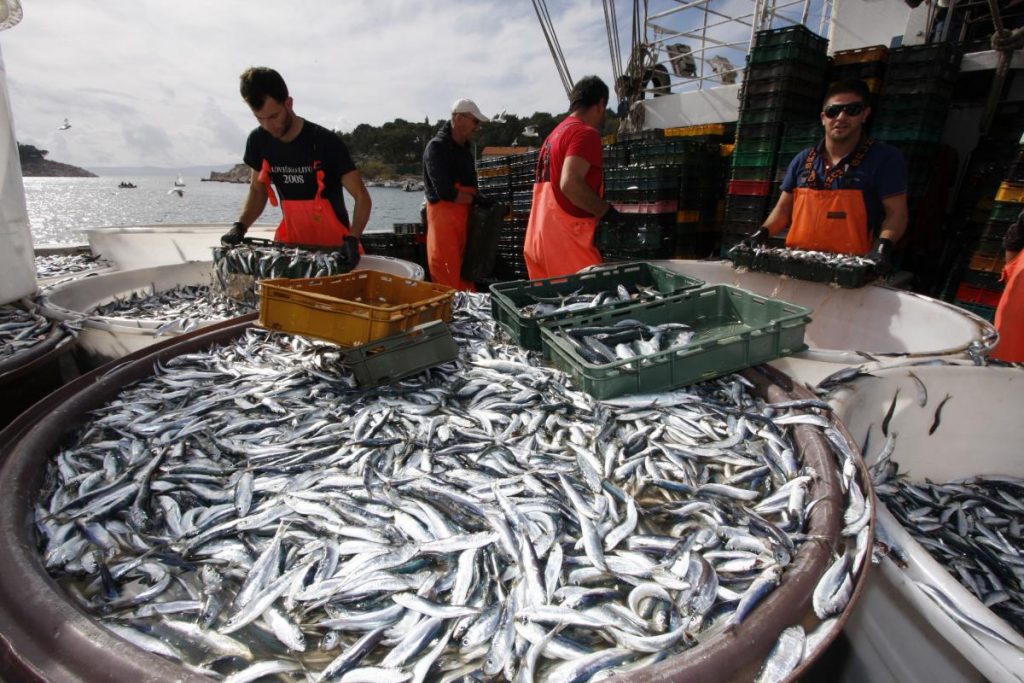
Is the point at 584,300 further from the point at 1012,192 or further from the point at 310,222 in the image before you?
the point at 1012,192

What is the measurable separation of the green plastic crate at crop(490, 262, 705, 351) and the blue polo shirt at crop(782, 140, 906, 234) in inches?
75.0

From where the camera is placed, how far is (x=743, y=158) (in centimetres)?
692

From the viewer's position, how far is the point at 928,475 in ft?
9.12

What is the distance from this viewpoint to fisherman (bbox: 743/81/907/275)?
396 centimetres

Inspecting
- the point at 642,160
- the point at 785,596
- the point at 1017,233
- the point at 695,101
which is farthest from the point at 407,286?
the point at 695,101

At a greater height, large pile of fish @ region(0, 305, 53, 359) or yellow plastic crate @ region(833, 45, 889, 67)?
yellow plastic crate @ region(833, 45, 889, 67)

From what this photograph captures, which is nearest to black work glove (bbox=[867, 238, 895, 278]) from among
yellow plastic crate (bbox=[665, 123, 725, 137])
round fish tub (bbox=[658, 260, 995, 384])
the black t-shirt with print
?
round fish tub (bbox=[658, 260, 995, 384])

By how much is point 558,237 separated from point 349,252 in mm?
2101

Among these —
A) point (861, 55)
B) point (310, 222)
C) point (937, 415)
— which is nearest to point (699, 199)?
point (861, 55)

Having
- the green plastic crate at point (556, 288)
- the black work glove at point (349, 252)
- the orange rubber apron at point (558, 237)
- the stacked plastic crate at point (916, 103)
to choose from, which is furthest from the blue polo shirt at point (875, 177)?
the black work glove at point (349, 252)

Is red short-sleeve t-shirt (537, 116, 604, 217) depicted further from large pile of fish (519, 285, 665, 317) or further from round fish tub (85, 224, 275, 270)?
round fish tub (85, 224, 275, 270)

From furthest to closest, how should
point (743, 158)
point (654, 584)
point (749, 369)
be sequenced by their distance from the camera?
point (743, 158)
point (749, 369)
point (654, 584)

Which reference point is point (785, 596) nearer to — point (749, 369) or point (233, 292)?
point (749, 369)

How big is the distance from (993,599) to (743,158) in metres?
6.29
